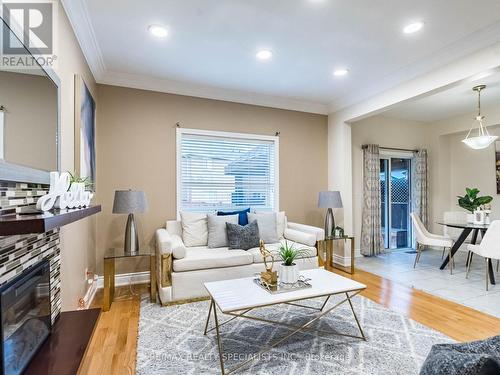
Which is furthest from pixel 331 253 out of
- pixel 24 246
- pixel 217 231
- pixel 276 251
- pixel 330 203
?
pixel 24 246

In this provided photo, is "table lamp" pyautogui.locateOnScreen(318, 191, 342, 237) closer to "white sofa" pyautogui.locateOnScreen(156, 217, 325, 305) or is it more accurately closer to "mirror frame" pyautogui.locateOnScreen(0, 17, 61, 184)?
"white sofa" pyautogui.locateOnScreen(156, 217, 325, 305)

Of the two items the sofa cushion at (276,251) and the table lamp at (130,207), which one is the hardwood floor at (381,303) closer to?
the table lamp at (130,207)

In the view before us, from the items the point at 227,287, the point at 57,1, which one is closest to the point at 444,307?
the point at 227,287

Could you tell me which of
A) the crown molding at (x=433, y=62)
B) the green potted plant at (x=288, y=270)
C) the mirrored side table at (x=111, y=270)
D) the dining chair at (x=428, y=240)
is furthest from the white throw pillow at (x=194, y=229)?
the dining chair at (x=428, y=240)

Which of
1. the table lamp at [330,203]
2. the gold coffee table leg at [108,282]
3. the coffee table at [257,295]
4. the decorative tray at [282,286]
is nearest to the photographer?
the coffee table at [257,295]

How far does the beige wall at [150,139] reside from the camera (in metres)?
3.62

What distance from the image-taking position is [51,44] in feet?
6.08

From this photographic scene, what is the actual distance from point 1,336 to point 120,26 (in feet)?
8.26

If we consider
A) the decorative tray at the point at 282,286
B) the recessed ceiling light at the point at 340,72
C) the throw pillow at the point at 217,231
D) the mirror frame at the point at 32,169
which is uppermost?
the recessed ceiling light at the point at 340,72

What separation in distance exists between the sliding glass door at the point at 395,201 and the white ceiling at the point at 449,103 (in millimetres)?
908

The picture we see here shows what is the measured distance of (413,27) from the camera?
2.57 metres

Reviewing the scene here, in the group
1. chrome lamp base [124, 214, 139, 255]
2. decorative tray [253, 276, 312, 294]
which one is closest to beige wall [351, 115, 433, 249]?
decorative tray [253, 276, 312, 294]

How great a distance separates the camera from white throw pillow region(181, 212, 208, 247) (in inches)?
142

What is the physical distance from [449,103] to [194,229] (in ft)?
14.9
